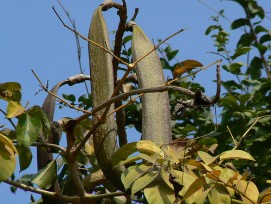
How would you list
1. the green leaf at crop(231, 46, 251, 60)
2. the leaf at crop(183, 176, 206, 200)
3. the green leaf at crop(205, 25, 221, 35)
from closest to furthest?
the leaf at crop(183, 176, 206, 200), the green leaf at crop(231, 46, 251, 60), the green leaf at crop(205, 25, 221, 35)

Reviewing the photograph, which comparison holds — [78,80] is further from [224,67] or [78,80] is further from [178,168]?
[224,67]

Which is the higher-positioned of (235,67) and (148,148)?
(235,67)

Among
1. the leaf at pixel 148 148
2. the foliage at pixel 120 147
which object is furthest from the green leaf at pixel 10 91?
the leaf at pixel 148 148

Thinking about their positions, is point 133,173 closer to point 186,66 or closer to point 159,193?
point 159,193

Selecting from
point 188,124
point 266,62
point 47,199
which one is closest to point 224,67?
point 266,62

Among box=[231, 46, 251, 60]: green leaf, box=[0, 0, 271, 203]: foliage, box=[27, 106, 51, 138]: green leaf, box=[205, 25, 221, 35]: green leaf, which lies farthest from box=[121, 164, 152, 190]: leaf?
box=[205, 25, 221, 35]: green leaf

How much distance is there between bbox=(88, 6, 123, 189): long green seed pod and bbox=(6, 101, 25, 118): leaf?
14 centimetres

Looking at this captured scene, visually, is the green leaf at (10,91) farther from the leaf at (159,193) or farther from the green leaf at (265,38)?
the green leaf at (265,38)

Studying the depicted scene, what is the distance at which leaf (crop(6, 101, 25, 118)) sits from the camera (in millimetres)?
1629

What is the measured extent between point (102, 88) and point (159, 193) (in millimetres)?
329

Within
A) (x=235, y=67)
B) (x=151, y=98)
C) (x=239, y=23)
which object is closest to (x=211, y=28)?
(x=239, y=23)

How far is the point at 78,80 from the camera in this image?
→ 201cm

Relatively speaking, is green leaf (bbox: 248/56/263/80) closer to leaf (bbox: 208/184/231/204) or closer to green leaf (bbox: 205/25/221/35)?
green leaf (bbox: 205/25/221/35)

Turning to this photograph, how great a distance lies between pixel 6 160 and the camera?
1.55m
